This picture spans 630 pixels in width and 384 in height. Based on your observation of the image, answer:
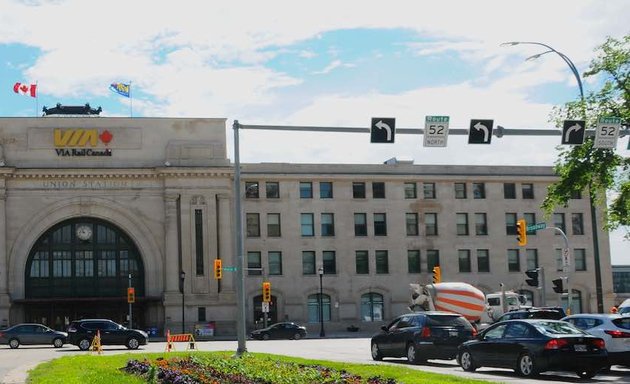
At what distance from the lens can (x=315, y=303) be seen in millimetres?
79625

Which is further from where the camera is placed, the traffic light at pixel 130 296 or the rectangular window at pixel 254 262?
the rectangular window at pixel 254 262

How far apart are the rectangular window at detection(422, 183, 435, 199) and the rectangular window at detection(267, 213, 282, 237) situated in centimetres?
1348

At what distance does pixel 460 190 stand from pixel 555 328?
196 ft

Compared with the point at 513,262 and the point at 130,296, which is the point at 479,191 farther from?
the point at 130,296

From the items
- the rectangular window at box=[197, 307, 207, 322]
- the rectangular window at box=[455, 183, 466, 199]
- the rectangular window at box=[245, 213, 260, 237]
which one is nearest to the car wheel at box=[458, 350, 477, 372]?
the rectangular window at box=[197, 307, 207, 322]

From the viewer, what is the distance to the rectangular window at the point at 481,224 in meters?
83.8

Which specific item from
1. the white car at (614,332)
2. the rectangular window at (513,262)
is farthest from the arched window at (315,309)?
the white car at (614,332)

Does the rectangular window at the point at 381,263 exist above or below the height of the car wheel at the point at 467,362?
above

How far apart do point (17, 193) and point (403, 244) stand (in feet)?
107

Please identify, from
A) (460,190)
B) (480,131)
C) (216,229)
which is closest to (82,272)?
(216,229)

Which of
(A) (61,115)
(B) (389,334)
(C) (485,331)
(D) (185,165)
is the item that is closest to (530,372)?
(C) (485,331)

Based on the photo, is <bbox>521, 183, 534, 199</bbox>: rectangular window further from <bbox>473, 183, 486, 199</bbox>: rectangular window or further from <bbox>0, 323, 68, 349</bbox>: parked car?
<bbox>0, 323, 68, 349</bbox>: parked car

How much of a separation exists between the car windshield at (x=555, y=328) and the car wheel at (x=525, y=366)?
792 millimetres

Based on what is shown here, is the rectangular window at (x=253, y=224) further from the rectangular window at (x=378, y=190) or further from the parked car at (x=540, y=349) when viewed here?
the parked car at (x=540, y=349)
